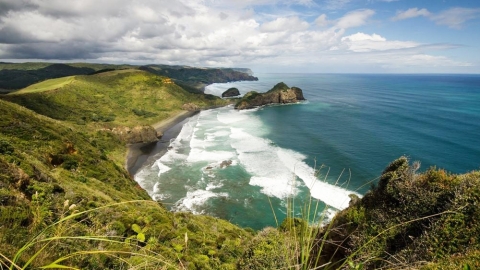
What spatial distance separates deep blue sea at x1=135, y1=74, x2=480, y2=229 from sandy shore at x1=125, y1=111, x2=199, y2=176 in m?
2.75

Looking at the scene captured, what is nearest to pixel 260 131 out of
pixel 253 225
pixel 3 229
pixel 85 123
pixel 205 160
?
pixel 205 160

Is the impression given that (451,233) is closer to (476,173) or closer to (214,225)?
(476,173)

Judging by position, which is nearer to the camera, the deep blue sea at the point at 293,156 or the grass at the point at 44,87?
the deep blue sea at the point at 293,156

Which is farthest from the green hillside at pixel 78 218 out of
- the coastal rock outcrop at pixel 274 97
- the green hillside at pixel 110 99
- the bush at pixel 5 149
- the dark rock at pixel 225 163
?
the coastal rock outcrop at pixel 274 97

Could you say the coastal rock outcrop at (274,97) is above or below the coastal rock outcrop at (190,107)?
above

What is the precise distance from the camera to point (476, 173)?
11.7 m

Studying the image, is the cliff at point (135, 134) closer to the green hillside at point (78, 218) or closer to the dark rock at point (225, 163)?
the dark rock at point (225, 163)

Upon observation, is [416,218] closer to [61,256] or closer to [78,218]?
[61,256]

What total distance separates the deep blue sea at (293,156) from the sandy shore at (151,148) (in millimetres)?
2750

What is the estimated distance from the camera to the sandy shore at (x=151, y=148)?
2256 inches

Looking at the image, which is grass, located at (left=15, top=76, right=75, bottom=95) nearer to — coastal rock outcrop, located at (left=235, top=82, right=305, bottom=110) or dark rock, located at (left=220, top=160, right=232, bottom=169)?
coastal rock outcrop, located at (left=235, top=82, right=305, bottom=110)

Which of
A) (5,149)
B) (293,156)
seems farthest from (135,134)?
(5,149)

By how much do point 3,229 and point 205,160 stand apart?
51988 millimetres

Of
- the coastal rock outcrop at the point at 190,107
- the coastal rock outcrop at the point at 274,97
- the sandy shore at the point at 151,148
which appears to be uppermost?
the coastal rock outcrop at the point at 274,97
